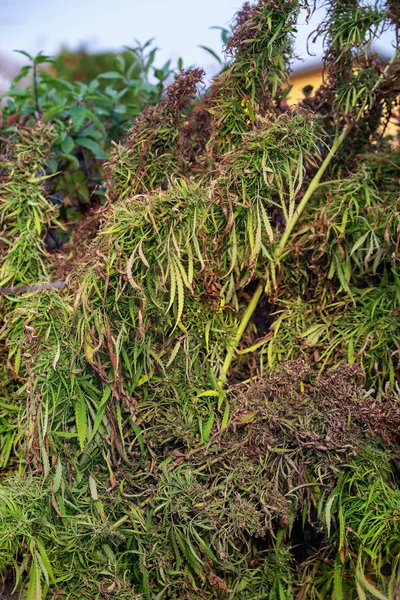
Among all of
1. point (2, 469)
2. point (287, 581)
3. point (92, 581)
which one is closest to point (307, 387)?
point (287, 581)

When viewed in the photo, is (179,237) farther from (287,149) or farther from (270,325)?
(270,325)

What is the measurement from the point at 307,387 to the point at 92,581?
22.0 inches

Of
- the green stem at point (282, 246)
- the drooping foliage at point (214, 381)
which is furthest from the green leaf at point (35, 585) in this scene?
the green stem at point (282, 246)

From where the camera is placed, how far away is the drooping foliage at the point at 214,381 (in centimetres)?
119

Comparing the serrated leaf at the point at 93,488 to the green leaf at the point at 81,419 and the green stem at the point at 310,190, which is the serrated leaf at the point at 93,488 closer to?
the green leaf at the point at 81,419

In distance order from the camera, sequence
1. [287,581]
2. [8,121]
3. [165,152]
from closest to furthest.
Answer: [287,581] → [165,152] → [8,121]

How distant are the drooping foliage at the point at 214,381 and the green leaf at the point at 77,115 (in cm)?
38

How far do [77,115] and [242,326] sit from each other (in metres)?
0.80

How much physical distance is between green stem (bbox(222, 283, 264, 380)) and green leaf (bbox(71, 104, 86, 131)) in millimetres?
714

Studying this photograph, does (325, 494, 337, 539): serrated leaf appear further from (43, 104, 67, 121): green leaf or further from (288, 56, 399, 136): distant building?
(43, 104, 67, 121): green leaf

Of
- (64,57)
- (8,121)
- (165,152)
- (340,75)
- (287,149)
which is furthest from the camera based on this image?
(64,57)

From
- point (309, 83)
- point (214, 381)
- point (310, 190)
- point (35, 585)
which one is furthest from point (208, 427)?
point (309, 83)

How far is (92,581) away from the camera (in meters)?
1.21

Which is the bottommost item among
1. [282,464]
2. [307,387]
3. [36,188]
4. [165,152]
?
[282,464]
